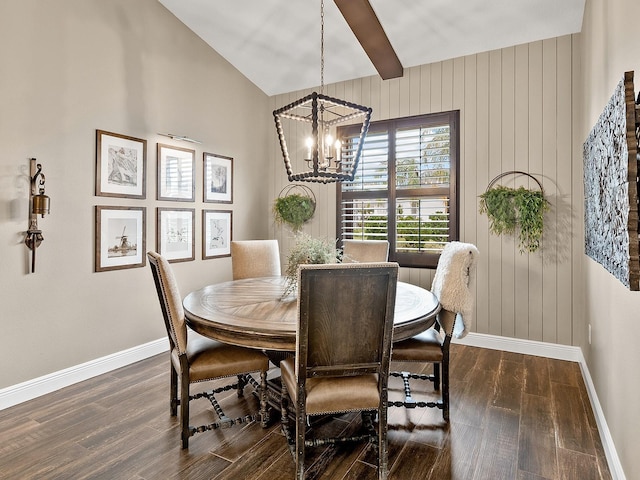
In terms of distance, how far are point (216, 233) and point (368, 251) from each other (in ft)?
6.03

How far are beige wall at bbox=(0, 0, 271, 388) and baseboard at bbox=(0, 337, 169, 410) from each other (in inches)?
2.0

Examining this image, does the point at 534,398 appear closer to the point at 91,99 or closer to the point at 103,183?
the point at 103,183

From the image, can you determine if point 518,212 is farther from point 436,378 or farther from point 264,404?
point 264,404

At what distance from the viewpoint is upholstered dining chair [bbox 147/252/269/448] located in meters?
2.12

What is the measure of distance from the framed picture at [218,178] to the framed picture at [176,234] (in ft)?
1.13

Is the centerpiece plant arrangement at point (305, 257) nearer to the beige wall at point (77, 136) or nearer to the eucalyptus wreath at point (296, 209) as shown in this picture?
the beige wall at point (77, 136)

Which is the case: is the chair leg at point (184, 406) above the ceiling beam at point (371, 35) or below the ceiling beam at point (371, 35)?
below

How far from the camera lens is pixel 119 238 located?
342 cm

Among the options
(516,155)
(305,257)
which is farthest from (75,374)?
(516,155)

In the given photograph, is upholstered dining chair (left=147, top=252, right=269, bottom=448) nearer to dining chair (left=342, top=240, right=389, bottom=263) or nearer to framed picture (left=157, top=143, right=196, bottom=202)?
dining chair (left=342, top=240, right=389, bottom=263)

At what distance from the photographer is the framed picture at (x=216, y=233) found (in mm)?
4328

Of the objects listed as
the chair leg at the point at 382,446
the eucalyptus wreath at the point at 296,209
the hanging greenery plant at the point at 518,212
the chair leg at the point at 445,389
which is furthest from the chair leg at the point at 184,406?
the hanging greenery plant at the point at 518,212

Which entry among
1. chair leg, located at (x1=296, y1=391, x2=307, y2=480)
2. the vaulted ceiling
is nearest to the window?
the vaulted ceiling

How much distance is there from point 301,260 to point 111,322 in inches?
77.6
